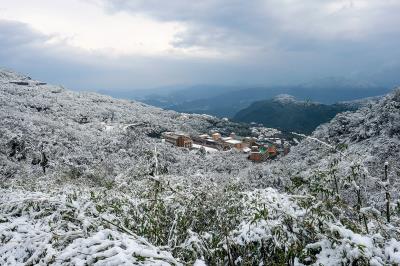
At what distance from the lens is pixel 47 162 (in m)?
44.3

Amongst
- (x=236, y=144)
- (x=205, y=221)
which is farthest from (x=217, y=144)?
(x=205, y=221)

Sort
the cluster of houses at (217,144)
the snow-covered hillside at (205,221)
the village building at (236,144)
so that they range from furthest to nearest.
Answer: the village building at (236,144) < the cluster of houses at (217,144) < the snow-covered hillside at (205,221)

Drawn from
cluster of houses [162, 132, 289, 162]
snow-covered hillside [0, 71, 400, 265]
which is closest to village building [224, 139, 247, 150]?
cluster of houses [162, 132, 289, 162]

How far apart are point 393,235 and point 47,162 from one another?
44.9 meters

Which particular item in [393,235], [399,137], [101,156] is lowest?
[101,156]

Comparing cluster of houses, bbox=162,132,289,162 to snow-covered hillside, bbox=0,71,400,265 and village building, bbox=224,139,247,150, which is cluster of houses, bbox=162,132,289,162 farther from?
snow-covered hillside, bbox=0,71,400,265

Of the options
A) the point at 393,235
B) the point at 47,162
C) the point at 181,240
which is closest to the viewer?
the point at 393,235

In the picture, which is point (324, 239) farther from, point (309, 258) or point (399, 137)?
point (399, 137)

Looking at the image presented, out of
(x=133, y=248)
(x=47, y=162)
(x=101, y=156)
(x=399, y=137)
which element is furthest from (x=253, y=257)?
(x=101, y=156)

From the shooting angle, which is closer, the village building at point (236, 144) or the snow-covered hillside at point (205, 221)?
the snow-covered hillside at point (205, 221)

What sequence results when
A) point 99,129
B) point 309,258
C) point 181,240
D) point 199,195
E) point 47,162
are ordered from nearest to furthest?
point 309,258
point 181,240
point 199,195
point 47,162
point 99,129

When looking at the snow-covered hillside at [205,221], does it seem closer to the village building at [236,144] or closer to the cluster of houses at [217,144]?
the cluster of houses at [217,144]

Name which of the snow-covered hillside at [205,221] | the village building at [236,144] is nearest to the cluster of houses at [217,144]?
the village building at [236,144]

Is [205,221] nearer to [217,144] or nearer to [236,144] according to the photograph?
[236,144]
